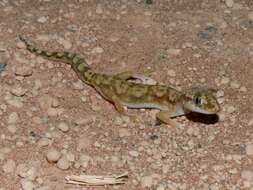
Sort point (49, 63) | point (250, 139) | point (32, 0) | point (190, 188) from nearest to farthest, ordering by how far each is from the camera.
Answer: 1. point (190, 188)
2. point (250, 139)
3. point (49, 63)
4. point (32, 0)

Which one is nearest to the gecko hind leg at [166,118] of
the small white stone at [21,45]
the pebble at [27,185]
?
the pebble at [27,185]

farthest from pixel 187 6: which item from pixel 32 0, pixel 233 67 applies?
pixel 32 0

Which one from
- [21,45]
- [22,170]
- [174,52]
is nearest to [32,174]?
[22,170]

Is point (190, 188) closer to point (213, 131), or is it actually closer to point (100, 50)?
point (213, 131)

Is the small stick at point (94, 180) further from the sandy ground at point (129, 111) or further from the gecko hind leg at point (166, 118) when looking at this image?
the gecko hind leg at point (166, 118)

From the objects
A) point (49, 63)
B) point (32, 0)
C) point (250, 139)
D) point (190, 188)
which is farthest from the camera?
point (32, 0)
